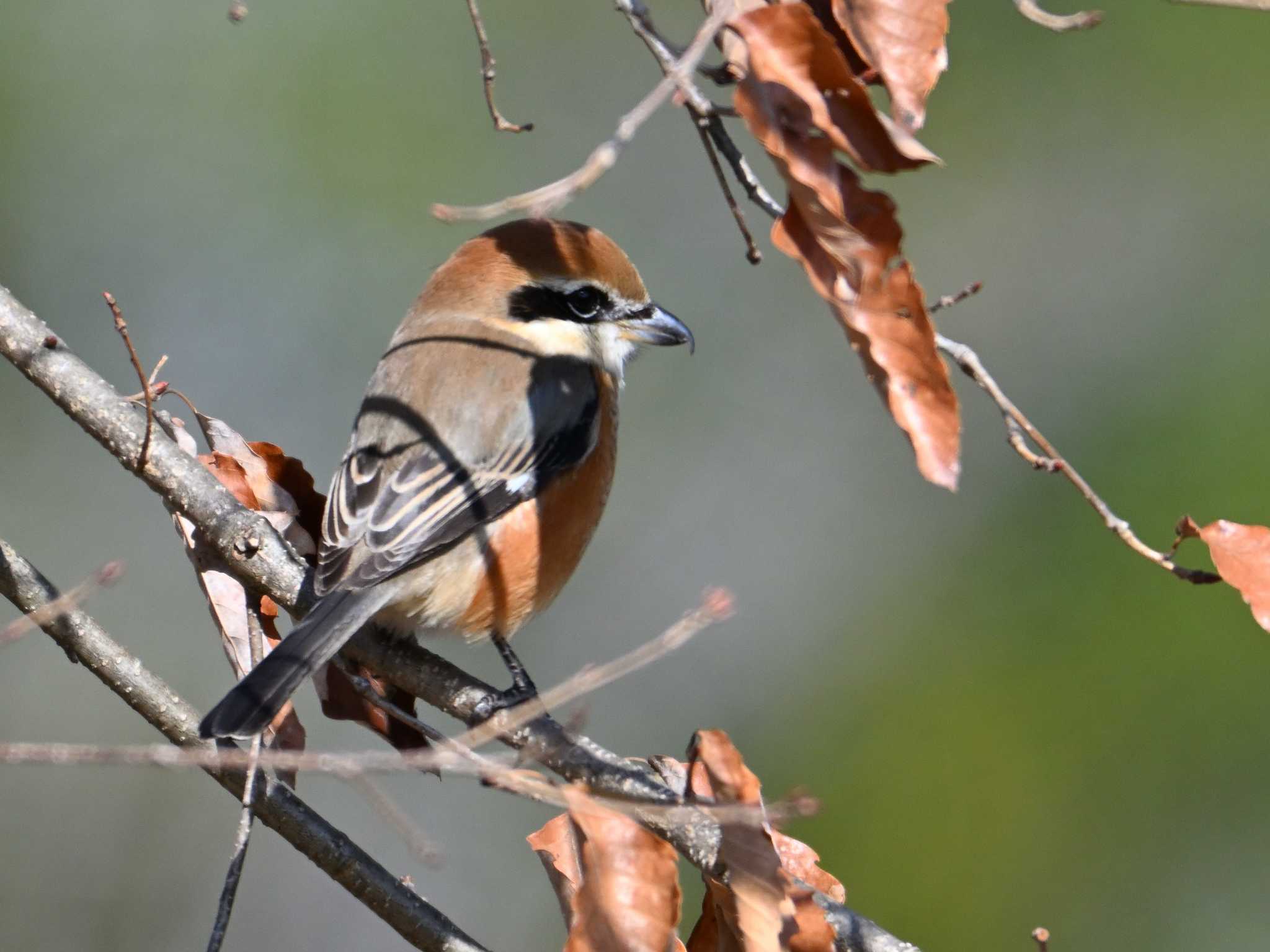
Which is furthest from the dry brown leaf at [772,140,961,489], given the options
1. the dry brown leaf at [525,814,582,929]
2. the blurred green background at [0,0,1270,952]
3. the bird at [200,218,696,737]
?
the blurred green background at [0,0,1270,952]

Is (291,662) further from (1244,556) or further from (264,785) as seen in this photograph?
(1244,556)

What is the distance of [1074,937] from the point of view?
185 inches

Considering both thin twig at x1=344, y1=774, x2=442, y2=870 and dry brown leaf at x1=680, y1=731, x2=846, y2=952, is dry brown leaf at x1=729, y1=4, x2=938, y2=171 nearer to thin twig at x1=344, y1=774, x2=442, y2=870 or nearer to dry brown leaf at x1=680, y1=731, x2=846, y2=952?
dry brown leaf at x1=680, y1=731, x2=846, y2=952

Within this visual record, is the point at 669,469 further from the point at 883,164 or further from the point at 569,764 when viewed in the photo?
the point at 883,164

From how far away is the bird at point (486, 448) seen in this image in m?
2.58

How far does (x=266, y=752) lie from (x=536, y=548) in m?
1.01

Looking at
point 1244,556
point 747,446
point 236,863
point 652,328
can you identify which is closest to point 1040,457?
point 1244,556

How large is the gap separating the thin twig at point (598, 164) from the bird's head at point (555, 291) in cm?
162

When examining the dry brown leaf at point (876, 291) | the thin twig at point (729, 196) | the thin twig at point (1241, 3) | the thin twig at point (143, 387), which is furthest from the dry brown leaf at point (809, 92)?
the thin twig at point (143, 387)

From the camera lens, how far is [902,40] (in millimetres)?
1615

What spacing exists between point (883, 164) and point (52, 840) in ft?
16.0

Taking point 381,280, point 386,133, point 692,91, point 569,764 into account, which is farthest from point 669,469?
point 692,91

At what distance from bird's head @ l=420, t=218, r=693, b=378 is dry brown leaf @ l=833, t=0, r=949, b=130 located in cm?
153

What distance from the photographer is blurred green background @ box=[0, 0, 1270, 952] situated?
15.7ft
